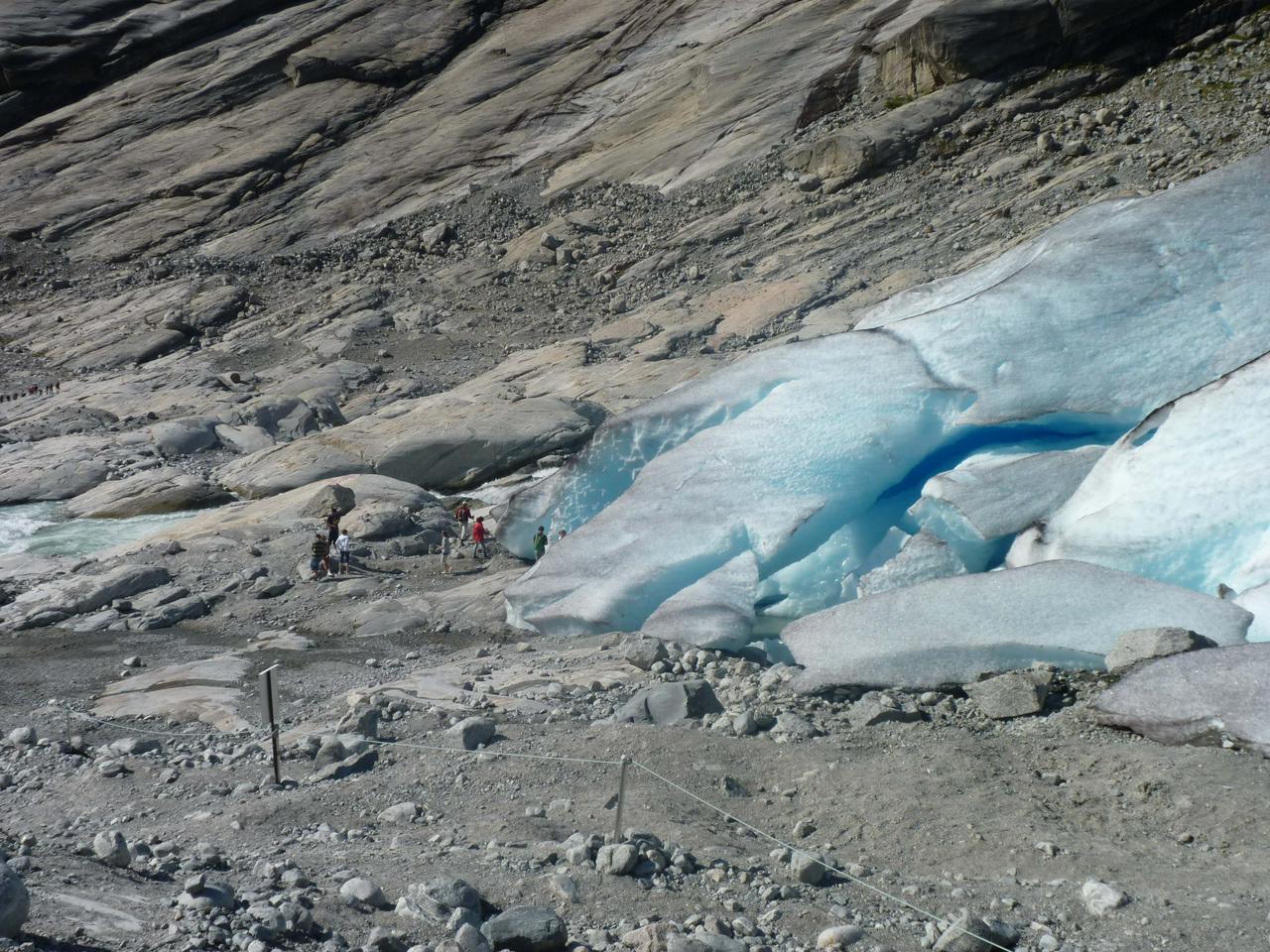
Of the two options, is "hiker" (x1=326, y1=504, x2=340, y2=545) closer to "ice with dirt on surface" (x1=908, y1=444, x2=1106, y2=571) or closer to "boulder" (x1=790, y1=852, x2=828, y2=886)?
"ice with dirt on surface" (x1=908, y1=444, x2=1106, y2=571)

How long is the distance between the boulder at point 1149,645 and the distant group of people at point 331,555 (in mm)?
9809

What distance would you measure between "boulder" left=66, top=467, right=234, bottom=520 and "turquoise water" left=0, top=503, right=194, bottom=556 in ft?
0.62

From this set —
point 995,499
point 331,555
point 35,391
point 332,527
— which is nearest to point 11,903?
point 995,499

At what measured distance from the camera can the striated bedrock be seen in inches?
1268

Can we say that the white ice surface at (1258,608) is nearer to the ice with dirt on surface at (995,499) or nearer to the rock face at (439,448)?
the ice with dirt on surface at (995,499)

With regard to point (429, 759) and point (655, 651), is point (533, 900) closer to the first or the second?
point (429, 759)

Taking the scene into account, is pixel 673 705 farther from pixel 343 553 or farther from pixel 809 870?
pixel 343 553

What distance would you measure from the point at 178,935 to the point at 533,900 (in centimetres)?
177

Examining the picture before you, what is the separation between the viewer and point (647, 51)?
3725 centimetres

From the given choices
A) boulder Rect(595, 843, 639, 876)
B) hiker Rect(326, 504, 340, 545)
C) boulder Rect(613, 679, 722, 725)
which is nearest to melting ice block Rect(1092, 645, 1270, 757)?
boulder Rect(613, 679, 722, 725)

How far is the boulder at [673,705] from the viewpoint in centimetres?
920

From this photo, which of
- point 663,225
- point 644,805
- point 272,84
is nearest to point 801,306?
point 663,225

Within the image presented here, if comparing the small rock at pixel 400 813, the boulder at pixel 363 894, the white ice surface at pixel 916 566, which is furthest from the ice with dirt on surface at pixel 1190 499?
the boulder at pixel 363 894

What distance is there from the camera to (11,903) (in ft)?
15.3
